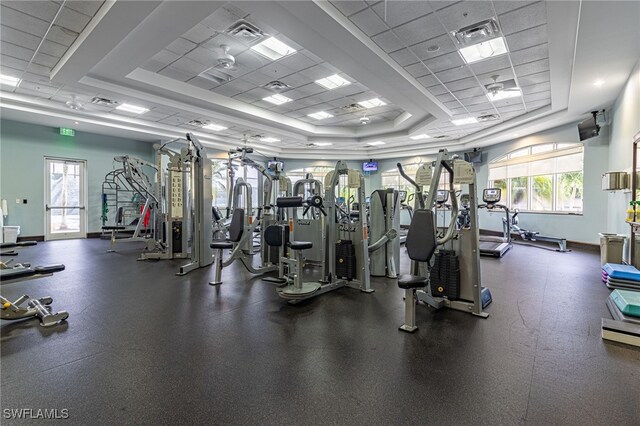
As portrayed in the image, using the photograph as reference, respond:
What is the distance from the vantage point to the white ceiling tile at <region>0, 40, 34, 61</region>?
505 centimetres

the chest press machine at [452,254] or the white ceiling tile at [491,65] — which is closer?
the chest press machine at [452,254]

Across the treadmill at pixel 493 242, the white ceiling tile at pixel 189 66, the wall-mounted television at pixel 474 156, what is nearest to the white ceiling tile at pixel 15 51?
the white ceiling tile at pixel 189 66

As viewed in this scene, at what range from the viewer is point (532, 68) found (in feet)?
18.7

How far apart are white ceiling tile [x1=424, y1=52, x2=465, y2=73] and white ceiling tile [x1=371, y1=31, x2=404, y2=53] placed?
0.81 m

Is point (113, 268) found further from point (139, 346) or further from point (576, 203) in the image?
point (576, 203)

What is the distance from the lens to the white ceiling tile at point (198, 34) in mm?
4684

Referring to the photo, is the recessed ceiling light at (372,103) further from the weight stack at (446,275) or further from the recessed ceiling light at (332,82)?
the weight stack at (446,275)

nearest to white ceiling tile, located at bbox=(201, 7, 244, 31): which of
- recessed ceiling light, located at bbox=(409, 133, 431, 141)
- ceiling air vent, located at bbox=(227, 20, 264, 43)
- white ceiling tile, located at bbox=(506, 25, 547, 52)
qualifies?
ceiling air vent, located at bbox=(227, 20, 264, 43)

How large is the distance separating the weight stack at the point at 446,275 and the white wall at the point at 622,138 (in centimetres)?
411

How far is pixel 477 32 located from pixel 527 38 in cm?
83

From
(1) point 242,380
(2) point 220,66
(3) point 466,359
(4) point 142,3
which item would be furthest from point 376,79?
(1) point 242,380

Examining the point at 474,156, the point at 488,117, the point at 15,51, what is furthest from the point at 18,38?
the point at 474,156

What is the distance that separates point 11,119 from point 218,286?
343 inches

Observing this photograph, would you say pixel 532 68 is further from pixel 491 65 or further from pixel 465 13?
pixel 465 13
